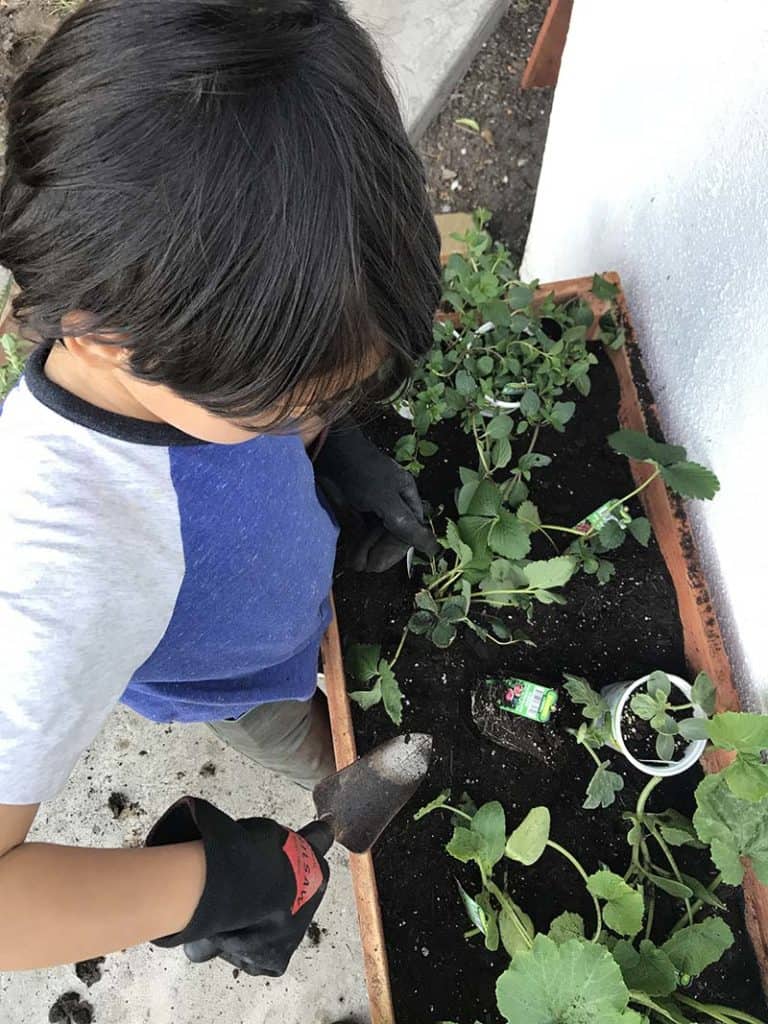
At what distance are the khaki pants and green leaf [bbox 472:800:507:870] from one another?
316 mm

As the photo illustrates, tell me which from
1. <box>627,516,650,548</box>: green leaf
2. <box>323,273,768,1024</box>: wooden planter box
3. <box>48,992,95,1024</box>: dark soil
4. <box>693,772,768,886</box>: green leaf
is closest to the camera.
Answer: <box>693,772,768,886</box>: green leaf

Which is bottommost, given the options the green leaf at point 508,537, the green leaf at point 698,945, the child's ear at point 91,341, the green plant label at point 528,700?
the green leaf at point 698,945

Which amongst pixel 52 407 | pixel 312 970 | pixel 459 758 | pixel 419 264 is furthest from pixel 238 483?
pixel 312 970

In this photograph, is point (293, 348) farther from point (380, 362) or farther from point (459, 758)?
point (459, 758)

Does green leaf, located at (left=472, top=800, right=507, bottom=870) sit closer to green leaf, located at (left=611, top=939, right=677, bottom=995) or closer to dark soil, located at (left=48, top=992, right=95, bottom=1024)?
green leaf, located at (left=611, top=939, right=677, bottom=995)

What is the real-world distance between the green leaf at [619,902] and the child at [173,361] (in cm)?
34

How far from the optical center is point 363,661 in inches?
39.4

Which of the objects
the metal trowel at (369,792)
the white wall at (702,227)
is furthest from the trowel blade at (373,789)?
the white wall at (702,227)

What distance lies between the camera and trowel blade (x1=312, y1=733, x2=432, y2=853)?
0.96 m

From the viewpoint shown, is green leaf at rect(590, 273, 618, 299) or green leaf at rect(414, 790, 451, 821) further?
green leaf at rect(590, 273, 618, 299)

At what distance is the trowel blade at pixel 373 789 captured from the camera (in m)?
0.96

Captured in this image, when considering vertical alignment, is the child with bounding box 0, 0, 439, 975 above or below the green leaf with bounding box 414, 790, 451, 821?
above

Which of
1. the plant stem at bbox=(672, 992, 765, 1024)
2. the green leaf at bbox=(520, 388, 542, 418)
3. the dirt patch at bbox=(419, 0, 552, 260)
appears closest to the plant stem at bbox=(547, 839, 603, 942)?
the plant stem at bbox=(672, 992, 765, 1024)

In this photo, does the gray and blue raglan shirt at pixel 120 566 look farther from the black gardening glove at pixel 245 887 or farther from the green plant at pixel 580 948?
the green plant at pixel 580 948
